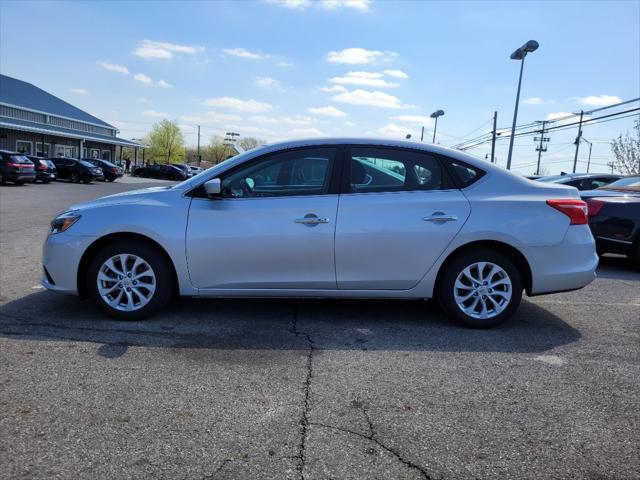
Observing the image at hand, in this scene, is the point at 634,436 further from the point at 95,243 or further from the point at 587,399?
the point at 95,243

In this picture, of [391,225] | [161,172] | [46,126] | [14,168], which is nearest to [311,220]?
[391,225]

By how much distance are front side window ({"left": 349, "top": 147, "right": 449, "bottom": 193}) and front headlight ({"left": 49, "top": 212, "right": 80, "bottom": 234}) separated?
2.48 meters

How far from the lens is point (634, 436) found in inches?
118

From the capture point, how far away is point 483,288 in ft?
15.8

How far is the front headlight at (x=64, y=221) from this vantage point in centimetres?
480

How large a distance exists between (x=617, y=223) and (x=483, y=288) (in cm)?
472

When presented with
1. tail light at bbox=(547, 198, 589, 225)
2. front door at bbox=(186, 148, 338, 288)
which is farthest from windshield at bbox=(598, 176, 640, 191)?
front door at bbox=(186, 148, 338, 288)

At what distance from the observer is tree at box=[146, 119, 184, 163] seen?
99.1 metres

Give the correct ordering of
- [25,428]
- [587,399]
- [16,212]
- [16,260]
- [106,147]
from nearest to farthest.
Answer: [25,428] → [587,399] → [16,260] → [16,212] → [106,147]

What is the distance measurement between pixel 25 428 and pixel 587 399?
11.0 ft

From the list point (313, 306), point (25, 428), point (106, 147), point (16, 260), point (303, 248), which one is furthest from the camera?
point (106, 147)

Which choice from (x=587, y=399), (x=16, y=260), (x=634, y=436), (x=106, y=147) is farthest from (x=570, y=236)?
(x=106, y=147)

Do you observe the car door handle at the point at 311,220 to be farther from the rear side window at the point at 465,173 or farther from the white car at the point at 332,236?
the rear side window at the point at 465,173

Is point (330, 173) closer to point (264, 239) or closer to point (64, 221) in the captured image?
point (264, 239)
